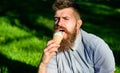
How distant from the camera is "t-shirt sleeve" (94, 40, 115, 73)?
5.04 meters

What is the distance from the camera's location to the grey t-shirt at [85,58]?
5.07 meters

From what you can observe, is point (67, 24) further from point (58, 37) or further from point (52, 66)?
point (52, 66)

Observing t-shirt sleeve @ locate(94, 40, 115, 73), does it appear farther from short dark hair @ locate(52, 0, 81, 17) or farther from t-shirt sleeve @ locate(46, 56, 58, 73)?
t-shirt sleeve @ locate(46, 56, 58, 73)

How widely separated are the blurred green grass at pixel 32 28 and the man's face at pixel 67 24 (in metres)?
2.15

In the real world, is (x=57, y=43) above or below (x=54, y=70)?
above

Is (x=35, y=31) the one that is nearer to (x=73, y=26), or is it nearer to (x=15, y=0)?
(x=15, y=0)

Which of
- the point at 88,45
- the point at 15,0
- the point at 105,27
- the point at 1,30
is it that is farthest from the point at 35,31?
the point at 88,45

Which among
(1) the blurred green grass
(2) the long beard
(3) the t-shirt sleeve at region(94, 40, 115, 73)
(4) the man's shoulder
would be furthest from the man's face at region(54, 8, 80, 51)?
(1) the blurred green grass

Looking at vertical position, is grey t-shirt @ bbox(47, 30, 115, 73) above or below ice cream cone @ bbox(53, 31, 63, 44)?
below

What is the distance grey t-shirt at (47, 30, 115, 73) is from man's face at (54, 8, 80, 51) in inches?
5.9

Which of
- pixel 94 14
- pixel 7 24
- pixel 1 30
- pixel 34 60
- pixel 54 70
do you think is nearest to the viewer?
pixel 54 70

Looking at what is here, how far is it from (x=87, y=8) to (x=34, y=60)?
7726 millimetres

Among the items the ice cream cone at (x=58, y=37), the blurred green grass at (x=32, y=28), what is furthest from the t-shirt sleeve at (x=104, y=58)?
the blurred green grass at (x=32, y=28)

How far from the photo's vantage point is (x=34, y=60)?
7.83 metres
